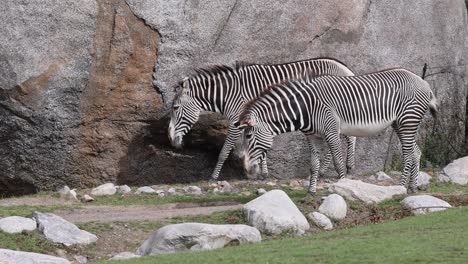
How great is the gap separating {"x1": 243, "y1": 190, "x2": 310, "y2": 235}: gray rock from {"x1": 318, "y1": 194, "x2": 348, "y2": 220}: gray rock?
80cm

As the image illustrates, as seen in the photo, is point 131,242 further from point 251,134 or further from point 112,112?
point 112,112

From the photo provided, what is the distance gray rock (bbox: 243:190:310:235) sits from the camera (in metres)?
14.6

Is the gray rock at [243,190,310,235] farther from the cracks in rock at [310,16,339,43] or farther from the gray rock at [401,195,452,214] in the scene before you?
the cracks in rock at [310,16,339,43]

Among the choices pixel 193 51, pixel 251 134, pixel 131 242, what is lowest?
pixel 131 242

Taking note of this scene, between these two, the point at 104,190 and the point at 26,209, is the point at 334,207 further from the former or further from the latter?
the point at 104,190

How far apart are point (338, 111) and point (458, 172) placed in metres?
3.54

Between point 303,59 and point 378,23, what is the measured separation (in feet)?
6.52

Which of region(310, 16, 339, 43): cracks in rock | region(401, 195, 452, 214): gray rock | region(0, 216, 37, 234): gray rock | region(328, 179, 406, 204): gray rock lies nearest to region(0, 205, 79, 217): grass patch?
region(0, 216, 37, 234): gray rock

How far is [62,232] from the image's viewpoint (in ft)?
46.1

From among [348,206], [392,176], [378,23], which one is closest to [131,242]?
[348,206]

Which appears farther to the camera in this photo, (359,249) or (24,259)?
(24,259)

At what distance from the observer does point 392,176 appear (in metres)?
21.6

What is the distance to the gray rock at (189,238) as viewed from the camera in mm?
12633

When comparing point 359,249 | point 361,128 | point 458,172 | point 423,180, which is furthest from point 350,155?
point 359,249
